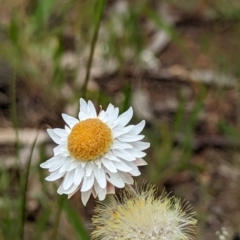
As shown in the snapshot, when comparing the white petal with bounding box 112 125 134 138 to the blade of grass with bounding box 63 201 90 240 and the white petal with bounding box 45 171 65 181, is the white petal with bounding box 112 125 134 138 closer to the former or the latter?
the white petal with bounding box 45 171 65 181

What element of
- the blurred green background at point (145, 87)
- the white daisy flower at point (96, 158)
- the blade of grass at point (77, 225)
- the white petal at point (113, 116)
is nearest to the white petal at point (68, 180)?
the white daisy flower at point (96, 158)

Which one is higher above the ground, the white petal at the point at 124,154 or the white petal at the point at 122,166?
the white petal at the point at 124,154

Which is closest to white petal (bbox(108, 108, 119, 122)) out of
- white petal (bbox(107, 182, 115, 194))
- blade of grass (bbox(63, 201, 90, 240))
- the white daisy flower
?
the white daisy flower

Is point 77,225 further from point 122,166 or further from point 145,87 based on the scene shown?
point 145,87

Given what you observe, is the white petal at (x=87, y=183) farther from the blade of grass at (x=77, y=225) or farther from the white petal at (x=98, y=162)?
the blade of grass at (x=77, y=225)

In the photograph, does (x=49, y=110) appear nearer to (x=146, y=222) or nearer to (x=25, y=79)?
(x=25, y=79)

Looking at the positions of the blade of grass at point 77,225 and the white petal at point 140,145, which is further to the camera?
the blade of grass at point 77,225

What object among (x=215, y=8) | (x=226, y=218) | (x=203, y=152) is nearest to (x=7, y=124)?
(x=203, y=152)
